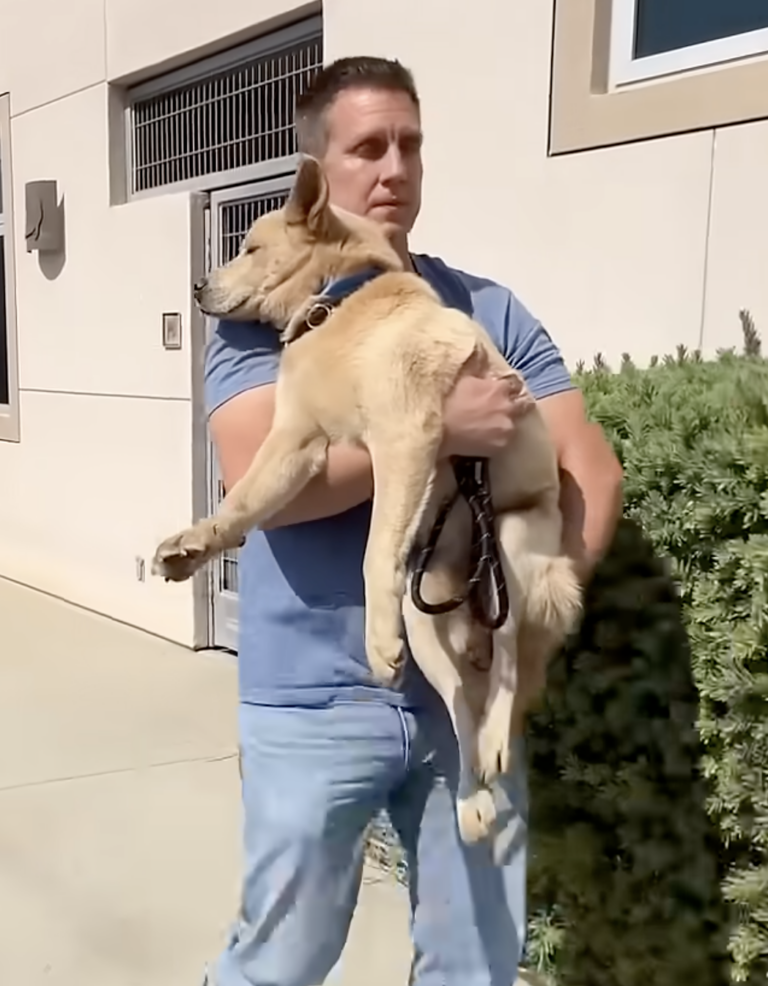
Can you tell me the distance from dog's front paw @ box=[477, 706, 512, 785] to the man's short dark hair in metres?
1.09

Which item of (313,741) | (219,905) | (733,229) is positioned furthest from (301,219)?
(219,905)

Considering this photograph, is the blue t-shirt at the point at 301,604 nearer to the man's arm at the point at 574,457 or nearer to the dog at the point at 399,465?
the dog at the point at 399,465

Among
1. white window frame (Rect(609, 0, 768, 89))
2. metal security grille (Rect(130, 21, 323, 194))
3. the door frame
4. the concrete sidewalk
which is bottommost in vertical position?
the concrete sidewalk

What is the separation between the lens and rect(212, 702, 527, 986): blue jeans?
1.83 metres

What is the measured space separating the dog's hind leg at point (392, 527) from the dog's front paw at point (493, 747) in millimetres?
224

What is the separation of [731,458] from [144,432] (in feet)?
15.0

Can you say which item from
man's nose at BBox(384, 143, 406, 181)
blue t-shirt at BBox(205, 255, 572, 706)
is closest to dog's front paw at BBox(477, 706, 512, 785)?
blue t-shirt at BBox(205, 255, 572, 706)

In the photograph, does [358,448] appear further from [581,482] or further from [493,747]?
[493,747]

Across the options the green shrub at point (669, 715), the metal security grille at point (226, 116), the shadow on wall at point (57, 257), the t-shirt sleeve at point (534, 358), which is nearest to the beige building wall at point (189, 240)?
the shadow on wall at point (57, 257)

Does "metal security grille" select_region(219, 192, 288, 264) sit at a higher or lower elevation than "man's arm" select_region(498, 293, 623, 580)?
higher

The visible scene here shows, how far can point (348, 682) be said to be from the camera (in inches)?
72.4

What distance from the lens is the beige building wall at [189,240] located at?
331 centimetres

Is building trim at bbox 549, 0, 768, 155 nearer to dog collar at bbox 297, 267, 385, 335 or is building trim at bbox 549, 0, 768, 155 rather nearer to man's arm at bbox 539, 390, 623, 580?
man's arm at bbox 539, 390, 623, 580

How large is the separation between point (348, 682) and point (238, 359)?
0.60m
